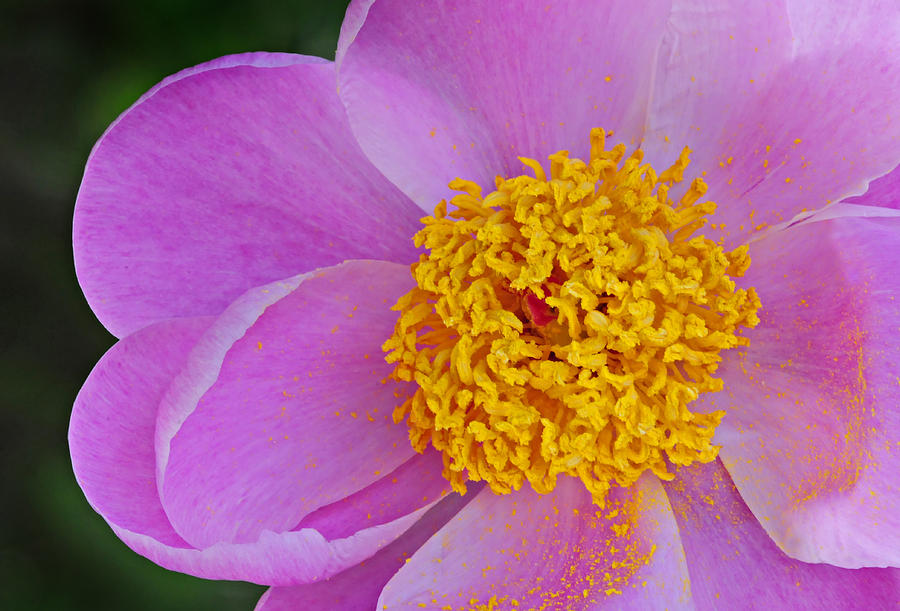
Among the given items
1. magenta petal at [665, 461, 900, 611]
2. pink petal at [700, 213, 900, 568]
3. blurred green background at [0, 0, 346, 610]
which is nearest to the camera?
pink petal at [700, 213, 900, 568]

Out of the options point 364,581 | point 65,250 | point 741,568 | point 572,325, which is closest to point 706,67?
point 572,325

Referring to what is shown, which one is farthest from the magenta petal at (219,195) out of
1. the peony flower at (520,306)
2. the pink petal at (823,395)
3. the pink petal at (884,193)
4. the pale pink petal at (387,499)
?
Answer: the pink petal at (884,193)

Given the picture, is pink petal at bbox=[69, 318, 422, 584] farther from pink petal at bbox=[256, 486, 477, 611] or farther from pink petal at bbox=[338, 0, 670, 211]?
pink petal at bbox=[338, 0, 670, 211]

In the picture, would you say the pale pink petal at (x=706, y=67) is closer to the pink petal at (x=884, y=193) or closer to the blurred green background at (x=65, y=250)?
the pink petal at (x=884, y=193)

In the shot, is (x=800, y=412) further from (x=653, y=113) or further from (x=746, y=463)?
(x=653, y=113)

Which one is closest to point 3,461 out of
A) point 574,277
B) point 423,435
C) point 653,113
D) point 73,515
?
point 73,515

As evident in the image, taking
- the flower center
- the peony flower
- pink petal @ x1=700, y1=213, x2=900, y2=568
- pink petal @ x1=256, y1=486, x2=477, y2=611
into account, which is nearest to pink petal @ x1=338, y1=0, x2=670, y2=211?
the peony flower

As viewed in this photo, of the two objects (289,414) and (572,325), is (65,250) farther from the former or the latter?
(572,325)
